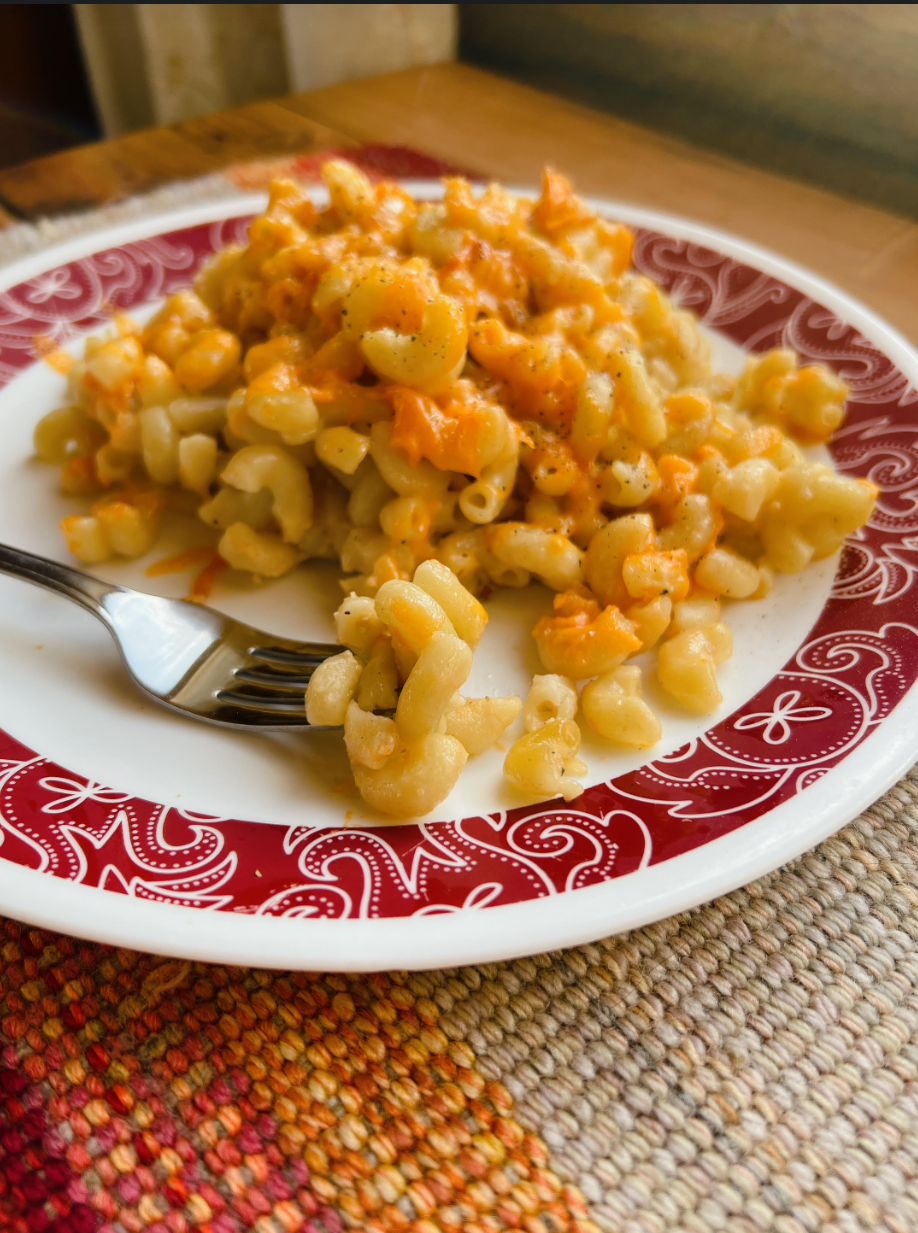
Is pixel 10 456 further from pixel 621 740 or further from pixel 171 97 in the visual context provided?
pixel 171 97

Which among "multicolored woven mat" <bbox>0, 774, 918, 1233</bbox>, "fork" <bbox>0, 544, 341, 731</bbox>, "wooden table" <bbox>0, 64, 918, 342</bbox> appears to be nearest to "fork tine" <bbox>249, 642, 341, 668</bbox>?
"fork" <bbox>0, 544, 341, 731</bbox>

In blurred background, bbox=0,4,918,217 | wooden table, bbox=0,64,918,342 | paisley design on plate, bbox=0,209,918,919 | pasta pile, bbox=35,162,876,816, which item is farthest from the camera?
blurred background, bbox=0,4,918,217

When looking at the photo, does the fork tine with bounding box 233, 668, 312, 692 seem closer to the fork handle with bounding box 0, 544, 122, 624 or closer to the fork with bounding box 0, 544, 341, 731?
the fork with bounding box 0, 544, 341, 731

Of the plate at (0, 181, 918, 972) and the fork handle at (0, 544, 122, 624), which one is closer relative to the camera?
the plate at (0, 181, 918, 972)

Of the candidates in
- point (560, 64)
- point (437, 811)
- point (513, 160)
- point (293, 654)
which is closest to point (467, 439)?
point (293, 654)

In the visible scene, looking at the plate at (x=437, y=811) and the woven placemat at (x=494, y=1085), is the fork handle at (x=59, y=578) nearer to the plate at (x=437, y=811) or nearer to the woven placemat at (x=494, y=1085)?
the plate at (x=437, y=811)

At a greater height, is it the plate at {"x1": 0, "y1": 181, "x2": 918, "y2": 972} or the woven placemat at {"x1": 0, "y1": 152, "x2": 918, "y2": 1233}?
the plate at {"x1": 0, "y1": 181, "x2": 918, "y2": 972}

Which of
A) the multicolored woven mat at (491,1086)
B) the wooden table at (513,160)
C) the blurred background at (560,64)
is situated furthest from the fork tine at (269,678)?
the blurred background at (560,64)
